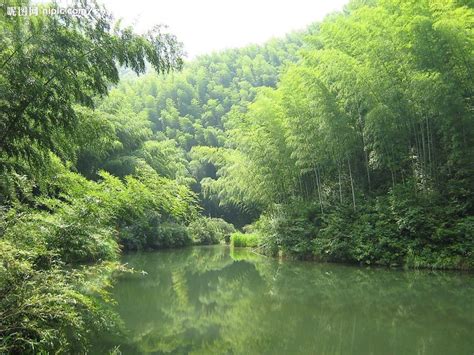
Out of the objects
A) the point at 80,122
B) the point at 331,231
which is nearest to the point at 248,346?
the point at 80,122

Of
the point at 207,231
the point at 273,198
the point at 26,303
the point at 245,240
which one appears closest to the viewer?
the point at 26,303

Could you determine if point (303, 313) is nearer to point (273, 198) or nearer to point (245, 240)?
point (273, 198)

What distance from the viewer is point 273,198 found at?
57.7 ft

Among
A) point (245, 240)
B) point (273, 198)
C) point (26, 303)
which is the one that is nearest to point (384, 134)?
point (273, 198)

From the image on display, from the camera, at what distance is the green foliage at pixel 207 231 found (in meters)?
26.0

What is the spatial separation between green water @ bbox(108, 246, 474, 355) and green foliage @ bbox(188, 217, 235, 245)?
16.0 metres

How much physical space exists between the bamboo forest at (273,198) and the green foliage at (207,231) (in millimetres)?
4448

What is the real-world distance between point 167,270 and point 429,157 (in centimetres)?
772

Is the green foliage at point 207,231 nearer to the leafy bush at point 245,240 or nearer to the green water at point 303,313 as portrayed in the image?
the leafy bush at point 245,240

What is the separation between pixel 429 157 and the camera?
1073 centimetres

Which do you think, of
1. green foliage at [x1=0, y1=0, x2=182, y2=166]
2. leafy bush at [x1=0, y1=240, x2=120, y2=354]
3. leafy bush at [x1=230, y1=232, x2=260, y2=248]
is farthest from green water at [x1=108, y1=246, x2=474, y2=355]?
leafy bush at [x1=230, y1=232, x2=260, y2=248]

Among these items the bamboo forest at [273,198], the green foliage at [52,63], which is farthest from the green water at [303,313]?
the green foliage at [52,63]

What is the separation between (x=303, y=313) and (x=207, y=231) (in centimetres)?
2173

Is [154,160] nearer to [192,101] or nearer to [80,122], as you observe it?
[80,122]
